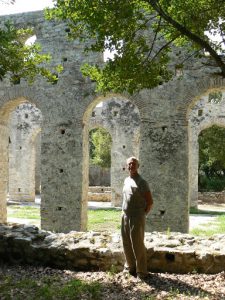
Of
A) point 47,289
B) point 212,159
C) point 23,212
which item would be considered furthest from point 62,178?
point 212,159

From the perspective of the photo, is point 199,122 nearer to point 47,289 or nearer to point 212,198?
point 212,198

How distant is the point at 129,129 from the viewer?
21.0 m

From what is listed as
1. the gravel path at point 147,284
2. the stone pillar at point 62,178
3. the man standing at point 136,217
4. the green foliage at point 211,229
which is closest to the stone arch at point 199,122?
the green foliage at point 211,229

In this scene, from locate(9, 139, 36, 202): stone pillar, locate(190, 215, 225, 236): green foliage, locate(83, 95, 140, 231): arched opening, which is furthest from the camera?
locate(9, 139, 36, 202): stone pillar

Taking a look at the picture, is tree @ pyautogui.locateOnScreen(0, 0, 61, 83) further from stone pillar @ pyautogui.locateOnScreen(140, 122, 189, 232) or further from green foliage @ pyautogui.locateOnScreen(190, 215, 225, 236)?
green foliage @ pyautogui.locateOnScreen(190, 215, 225, 236)

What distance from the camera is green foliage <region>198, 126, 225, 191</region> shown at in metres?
22.0

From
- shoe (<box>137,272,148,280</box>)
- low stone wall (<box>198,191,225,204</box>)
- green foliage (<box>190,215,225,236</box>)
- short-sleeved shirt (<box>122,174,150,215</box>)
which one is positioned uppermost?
short-sleeved shirt (<box>122,174,150,215</box>)

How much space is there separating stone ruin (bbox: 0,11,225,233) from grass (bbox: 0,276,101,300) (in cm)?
509

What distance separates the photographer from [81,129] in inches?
453

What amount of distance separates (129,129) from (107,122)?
1499mm

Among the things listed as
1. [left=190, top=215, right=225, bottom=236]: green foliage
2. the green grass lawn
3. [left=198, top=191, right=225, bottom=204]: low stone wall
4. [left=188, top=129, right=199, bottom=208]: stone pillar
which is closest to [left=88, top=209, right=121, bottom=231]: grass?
the green grass lawn

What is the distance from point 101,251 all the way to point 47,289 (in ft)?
4.12

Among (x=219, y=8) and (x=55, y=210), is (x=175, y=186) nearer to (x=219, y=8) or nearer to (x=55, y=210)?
(x=55, y=210)

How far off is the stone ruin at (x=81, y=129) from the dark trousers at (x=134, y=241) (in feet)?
15.8
